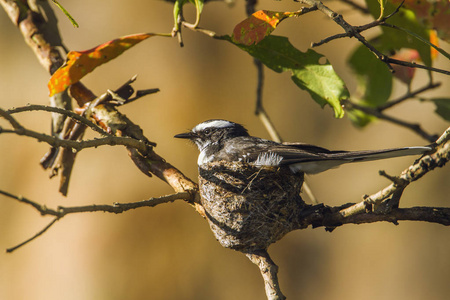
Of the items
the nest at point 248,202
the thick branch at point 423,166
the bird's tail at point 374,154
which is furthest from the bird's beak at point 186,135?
the thick branch at point 423,166

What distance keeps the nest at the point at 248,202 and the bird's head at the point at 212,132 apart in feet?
2.44

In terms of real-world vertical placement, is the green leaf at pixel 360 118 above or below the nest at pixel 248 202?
above

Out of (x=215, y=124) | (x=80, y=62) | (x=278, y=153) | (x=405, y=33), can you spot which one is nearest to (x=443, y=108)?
(x=405, y=33)

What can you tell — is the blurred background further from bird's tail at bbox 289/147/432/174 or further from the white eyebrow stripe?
bird's tail at bbox 289/147/432/174

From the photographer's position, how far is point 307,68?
2.84 metres

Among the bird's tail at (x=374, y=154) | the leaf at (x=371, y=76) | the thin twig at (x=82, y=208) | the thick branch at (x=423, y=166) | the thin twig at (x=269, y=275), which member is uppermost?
the leaf at (x=371, y=76)

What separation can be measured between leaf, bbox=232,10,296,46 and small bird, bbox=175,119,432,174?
2.71ft

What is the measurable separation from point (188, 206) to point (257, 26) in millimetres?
4264

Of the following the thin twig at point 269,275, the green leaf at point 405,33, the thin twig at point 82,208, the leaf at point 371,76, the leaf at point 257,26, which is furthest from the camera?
the leaf at point 371,76

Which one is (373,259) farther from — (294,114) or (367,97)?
(367,97)

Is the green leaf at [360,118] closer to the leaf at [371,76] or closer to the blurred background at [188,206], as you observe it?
the leaf at [371,76]

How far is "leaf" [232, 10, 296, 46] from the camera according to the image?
7.88ft

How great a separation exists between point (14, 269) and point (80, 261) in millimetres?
1146

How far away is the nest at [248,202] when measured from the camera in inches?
105
